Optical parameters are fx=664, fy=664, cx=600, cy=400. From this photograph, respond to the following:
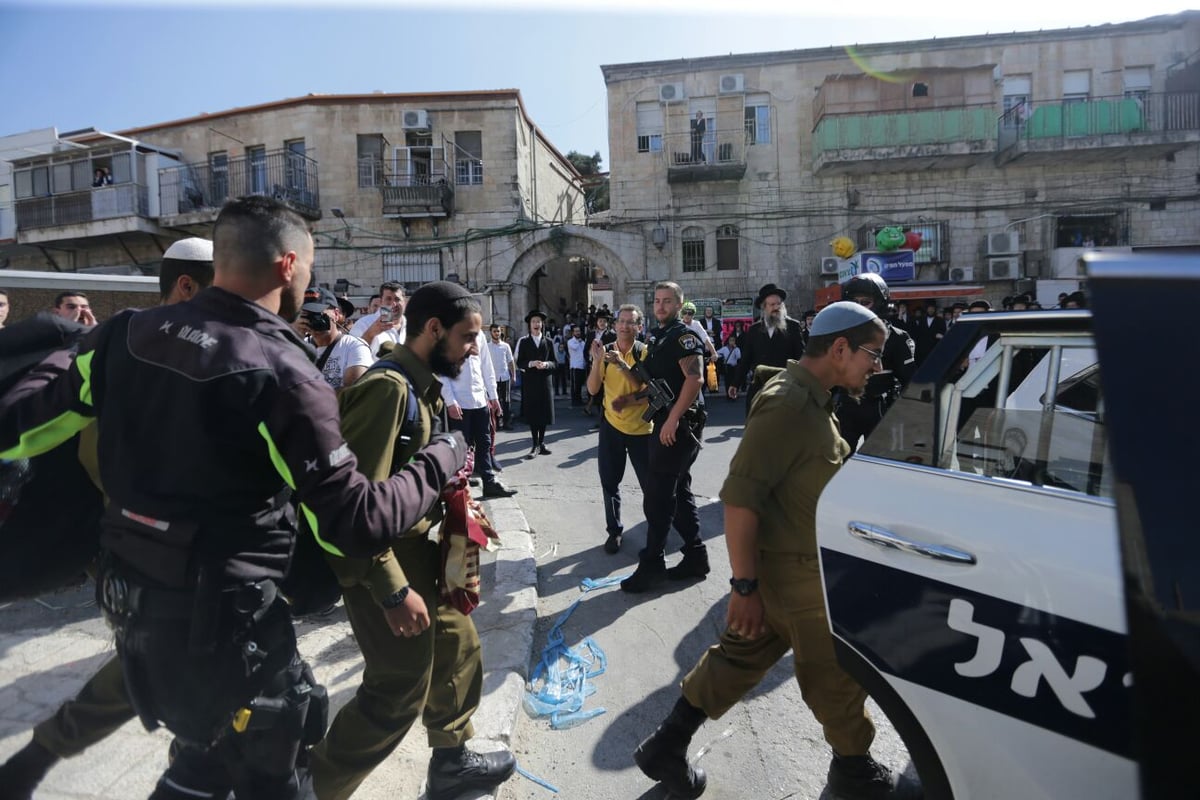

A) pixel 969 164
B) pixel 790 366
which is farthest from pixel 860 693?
pixel 969 164

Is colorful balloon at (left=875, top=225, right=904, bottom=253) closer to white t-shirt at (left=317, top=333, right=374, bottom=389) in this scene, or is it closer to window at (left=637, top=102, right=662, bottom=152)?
window at (left=637, top=102, right=662, bottom=152)

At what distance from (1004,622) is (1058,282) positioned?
2073cm

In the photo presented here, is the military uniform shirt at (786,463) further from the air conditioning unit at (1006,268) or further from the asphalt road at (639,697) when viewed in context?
the air conditioning unit at (1006,268)

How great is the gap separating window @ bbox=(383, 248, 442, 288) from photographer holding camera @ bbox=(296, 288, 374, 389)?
1701cm

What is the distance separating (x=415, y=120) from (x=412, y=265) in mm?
4356

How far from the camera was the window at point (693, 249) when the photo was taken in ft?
66.7

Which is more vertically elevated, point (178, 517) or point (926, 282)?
point (926, 282)

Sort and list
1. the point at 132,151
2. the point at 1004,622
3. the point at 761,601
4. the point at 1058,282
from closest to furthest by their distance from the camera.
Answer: the point at 1004,622
the point at 761,601
the point at 1058,282
the point at 132,151

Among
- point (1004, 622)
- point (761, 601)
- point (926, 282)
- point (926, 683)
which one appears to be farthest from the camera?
point (926, 282)

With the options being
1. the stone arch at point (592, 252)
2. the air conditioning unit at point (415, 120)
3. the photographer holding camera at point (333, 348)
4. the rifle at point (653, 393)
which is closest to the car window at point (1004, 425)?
the rifle at point (653, 393)

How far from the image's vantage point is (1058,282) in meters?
18.1

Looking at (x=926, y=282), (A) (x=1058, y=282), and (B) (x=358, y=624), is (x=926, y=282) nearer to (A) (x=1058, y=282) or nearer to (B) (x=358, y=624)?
(A) (x=1058, y=282)

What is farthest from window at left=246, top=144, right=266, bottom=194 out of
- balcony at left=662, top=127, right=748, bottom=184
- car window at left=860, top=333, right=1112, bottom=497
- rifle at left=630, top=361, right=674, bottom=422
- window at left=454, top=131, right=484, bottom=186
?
Answer: car window at left=860, top=333, right=1112, bottom=497

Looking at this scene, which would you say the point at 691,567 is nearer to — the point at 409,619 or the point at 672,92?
the point at 409,619
